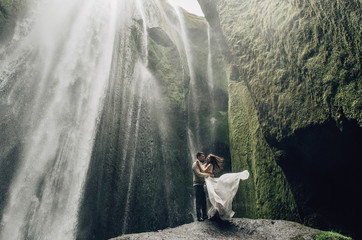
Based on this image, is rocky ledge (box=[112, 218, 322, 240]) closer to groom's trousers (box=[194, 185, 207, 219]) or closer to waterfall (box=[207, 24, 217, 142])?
groom's trousers (box=[194, 185, 207, 219])

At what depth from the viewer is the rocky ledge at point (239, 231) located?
436cm

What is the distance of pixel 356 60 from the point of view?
4.11 meters

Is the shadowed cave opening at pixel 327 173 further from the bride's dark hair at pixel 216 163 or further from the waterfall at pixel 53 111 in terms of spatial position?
the waterfall at pixel 53 111

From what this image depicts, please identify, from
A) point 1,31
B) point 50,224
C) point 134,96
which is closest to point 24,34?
point 1,31

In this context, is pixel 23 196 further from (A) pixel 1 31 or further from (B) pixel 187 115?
(B) pixel 187 115

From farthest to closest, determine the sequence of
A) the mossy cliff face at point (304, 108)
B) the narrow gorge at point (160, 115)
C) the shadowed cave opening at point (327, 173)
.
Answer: the narrow gorge at point (160, 115)
the shadowed cave opening at point (327, 173)
the mossy cliff face at point (304, 108)

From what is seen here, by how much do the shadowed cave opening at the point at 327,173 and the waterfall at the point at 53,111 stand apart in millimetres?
7181

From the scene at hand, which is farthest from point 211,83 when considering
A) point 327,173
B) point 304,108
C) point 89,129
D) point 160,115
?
point 327,173

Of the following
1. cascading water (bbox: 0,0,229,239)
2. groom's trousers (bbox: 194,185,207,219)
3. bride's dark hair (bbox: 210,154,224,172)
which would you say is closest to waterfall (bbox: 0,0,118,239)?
cascading water (bbox: 0,0,229,239)

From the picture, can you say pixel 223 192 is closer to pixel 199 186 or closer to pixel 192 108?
pixel 199 186

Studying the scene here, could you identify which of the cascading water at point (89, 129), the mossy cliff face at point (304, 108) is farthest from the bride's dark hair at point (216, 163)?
the cascading water at point (89, 129)

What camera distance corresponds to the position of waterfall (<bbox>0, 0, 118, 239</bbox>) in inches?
305

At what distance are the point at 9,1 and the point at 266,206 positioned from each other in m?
11.4

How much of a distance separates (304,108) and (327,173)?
146 cm
